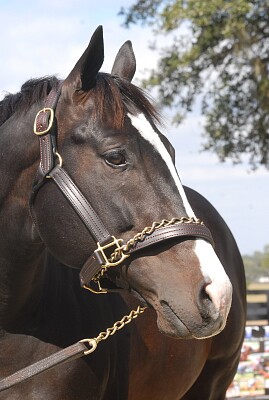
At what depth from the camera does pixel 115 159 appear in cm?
324

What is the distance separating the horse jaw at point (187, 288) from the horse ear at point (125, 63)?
3.38ft

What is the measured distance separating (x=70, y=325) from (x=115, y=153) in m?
0.90

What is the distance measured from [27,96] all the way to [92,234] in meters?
0.80

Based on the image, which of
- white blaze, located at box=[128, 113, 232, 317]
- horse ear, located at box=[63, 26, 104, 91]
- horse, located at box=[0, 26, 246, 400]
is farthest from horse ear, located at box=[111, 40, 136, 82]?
white blaze, located at box=[128, 113, 232, 317]

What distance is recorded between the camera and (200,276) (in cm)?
301

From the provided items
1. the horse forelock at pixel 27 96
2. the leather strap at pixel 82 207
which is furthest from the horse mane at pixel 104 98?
the leather strap at pixel 82 207

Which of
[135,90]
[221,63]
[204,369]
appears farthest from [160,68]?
[135,90]

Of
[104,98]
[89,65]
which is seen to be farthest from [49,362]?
[89,65]

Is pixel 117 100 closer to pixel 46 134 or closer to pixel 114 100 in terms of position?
pixel 114 100

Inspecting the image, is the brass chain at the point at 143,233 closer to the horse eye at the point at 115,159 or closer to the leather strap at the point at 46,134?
the horse eye at the point at 115,159

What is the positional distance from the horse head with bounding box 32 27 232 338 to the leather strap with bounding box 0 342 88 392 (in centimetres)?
34

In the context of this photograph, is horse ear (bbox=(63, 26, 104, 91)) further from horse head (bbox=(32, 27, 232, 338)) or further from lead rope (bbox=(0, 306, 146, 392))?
lead rope (bbox=(0, 306, 146, 392))

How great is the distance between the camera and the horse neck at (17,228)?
11.4 ft

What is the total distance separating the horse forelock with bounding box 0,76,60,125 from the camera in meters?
3.56
